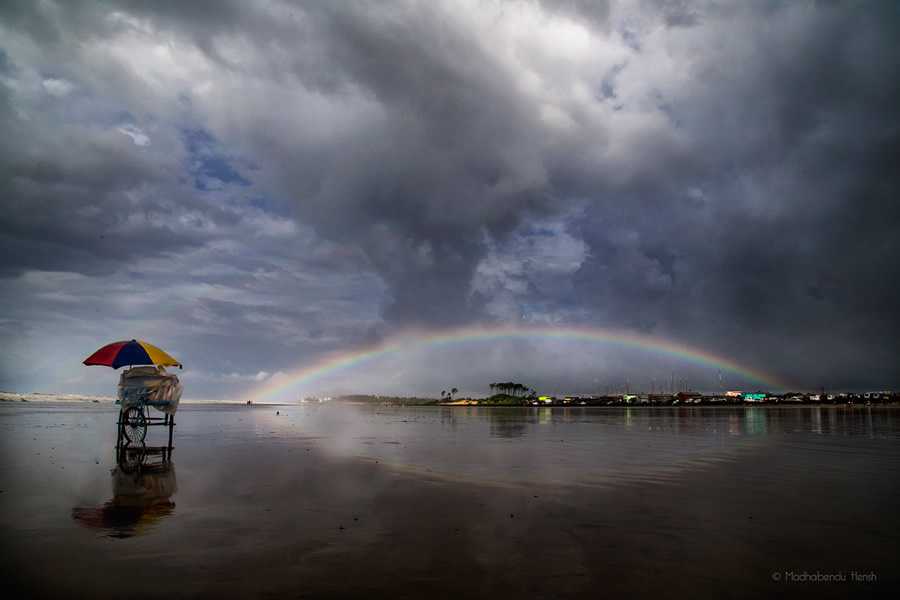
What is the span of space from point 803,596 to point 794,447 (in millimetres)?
25640

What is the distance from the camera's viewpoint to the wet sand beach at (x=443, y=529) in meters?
7.77

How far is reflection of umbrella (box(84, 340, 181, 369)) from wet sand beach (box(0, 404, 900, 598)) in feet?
12.9

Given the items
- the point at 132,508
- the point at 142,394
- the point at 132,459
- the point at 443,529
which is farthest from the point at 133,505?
the point at 142,394

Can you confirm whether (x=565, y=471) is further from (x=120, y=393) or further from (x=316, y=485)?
(x=120, y=393)

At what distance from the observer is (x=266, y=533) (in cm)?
1027

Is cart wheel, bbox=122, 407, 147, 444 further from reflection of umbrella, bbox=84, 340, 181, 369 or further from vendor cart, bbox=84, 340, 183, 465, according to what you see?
reflection of umbrella, bbox=84, 340, 181, 369

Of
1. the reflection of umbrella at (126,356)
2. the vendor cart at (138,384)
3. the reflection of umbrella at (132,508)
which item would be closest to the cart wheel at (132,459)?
the vendor cart at (138,384)

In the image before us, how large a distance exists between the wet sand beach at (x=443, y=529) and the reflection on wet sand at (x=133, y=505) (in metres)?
0.08

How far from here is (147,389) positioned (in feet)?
72.8

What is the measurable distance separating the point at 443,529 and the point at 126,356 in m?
17.8

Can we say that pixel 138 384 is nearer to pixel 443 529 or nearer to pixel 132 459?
pixel 132 459

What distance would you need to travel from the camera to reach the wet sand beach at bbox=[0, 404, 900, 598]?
7.77m

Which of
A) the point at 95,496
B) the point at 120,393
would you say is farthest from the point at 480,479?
the point at 120,393

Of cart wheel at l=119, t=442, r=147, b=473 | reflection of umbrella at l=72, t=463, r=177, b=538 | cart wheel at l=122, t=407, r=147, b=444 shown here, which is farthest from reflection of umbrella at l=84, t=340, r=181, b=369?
reflection of umbrella at l=72, t=463, r=177, b=538
